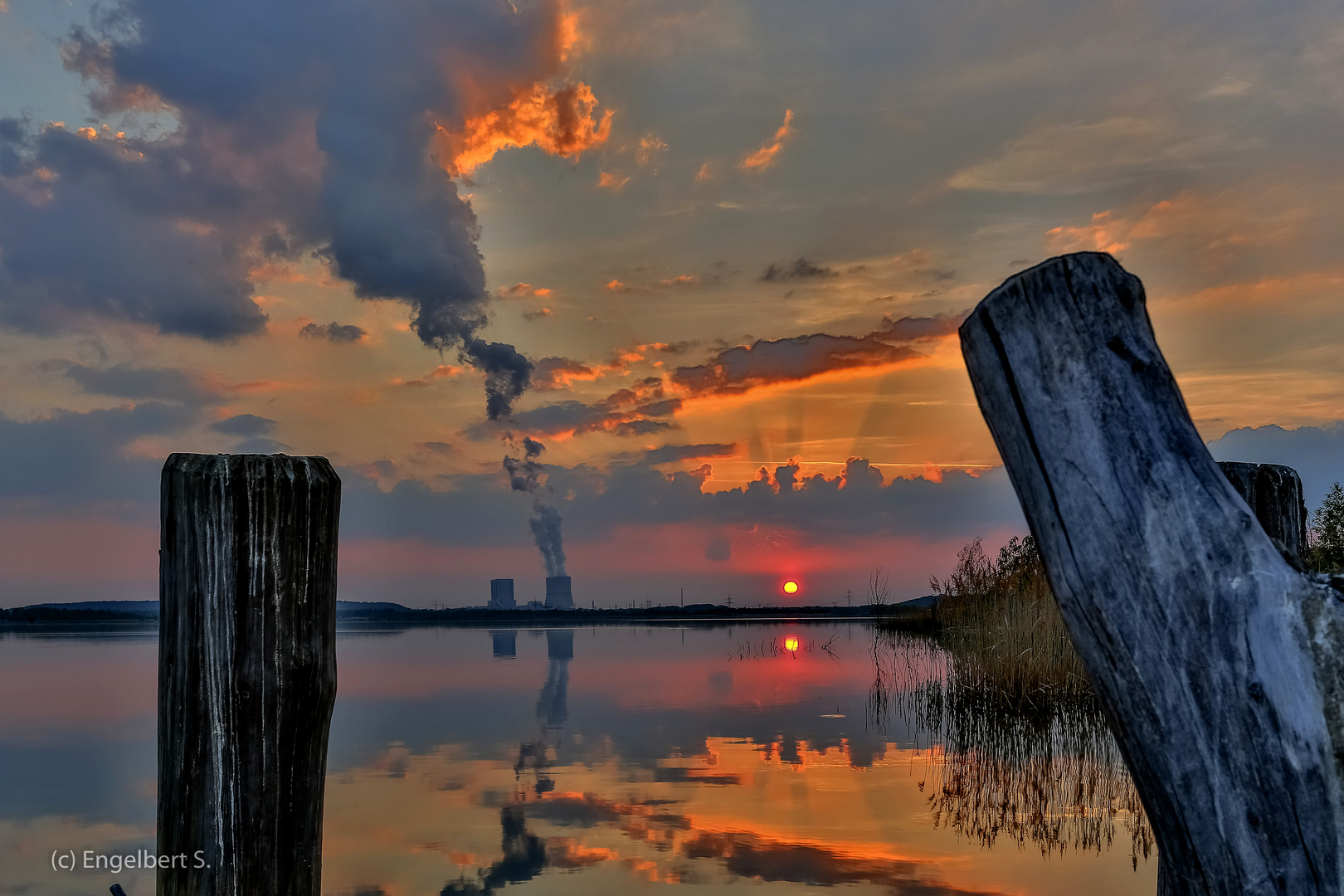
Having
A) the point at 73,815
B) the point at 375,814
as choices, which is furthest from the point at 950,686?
the point at 73,815

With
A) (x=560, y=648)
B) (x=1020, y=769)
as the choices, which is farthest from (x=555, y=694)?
(x=560, y=648)

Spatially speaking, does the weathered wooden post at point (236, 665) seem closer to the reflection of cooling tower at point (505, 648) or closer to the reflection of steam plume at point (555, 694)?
the reflection of steam plume at point (555, 694)

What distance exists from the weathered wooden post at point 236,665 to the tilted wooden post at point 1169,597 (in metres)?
1.54

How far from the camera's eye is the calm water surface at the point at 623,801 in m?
7.18

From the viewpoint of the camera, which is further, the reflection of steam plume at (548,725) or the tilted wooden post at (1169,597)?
the reflection of steam plume at (548,725)

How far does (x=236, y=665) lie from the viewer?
83.7 inches

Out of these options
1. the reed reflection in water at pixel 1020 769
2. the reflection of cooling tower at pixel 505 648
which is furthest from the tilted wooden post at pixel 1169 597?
the reflection of cooling tower at pixel 505 648

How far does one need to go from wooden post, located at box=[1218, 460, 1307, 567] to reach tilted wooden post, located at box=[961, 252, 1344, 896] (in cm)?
156

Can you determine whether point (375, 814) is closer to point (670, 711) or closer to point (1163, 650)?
point (670, 711)

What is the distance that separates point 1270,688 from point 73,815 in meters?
11.6

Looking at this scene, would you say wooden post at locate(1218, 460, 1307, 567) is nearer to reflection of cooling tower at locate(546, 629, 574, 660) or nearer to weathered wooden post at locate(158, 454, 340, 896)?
weathered wooden post at locate(158, 454, 340, 896)

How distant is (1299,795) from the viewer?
4.15ft

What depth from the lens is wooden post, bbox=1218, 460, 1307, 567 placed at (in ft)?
9.01

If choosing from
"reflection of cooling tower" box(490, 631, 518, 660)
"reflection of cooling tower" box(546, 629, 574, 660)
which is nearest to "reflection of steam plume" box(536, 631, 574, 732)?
"reflection of cooling tower" box(546, 629, 574, 660)
